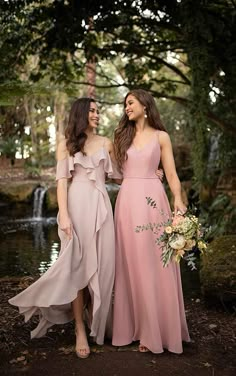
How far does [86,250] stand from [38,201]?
42.8 feet

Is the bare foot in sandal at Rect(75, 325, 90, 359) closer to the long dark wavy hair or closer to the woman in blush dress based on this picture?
the woman in blush dress

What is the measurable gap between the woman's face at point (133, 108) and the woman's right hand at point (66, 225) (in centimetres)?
101

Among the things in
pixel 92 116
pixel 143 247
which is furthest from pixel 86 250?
pixel 92 116

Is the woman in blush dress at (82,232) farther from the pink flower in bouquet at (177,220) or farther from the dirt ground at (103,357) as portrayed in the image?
the pink flower in bouquet at (177,220)

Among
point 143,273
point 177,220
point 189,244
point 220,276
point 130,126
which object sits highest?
point 130,126

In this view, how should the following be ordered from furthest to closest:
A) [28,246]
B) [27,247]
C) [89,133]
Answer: [28,246] < [27,247] < [89,133]

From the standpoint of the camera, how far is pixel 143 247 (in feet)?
11.6

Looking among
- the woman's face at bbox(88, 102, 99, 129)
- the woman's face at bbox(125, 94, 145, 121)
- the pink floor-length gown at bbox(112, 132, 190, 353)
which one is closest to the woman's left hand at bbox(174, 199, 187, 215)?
the pink floor-length gown at bbox(112, 132, 190, 353)

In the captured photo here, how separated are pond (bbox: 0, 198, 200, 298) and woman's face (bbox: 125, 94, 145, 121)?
10.8ft

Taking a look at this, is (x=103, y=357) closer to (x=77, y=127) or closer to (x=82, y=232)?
(x=82, y=232)

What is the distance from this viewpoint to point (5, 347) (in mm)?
3525

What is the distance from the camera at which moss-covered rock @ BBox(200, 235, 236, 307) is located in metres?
4.69

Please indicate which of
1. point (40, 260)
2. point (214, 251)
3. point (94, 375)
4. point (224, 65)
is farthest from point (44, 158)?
point (94, 375)

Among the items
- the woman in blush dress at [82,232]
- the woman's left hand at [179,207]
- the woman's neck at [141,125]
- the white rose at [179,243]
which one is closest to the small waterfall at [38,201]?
the woman in blush dress at [82,232]
